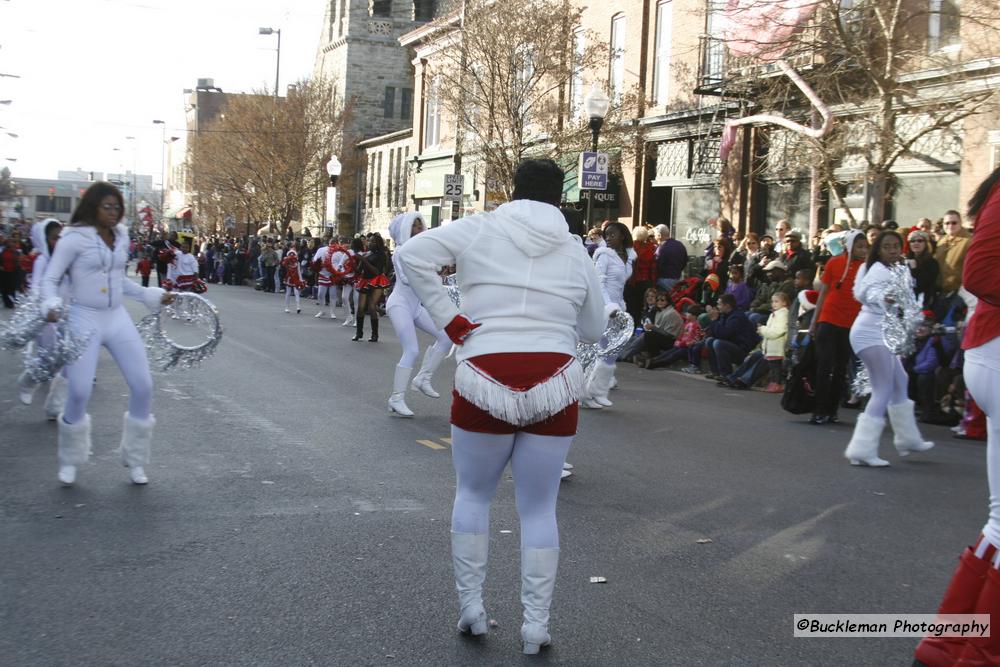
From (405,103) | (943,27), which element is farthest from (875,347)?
(405,103)

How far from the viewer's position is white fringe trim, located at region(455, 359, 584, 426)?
435 centimetres

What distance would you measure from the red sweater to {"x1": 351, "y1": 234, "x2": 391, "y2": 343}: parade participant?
50.3 feet

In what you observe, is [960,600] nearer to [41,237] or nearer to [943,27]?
[41,237]

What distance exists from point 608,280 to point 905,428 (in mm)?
3768

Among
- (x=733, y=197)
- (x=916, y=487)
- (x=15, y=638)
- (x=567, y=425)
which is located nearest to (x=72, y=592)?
(x=15, y=638)

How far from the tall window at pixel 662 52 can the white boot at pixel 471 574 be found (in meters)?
25.4

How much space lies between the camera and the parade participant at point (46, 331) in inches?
286

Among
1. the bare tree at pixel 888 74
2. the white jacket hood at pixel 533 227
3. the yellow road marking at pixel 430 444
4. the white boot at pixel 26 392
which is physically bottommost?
the yellow road marking at pixel 430 444

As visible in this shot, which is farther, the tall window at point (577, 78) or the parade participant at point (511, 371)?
the tall window at point (577, 78)

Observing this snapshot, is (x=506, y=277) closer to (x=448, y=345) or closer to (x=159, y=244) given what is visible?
(x=448, y=345)

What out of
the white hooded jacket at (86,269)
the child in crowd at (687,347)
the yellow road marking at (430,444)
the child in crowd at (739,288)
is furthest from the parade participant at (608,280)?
the white hooded jacket at (86,269)

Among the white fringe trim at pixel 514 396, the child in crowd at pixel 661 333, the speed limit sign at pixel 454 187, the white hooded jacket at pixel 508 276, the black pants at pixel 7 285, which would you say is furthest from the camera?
the speed limit sign at pixel 454 187

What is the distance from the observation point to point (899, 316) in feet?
29.4

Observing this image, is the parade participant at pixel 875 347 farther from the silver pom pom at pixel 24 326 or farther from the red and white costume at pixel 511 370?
the silver pom pom at pixel 24 326
